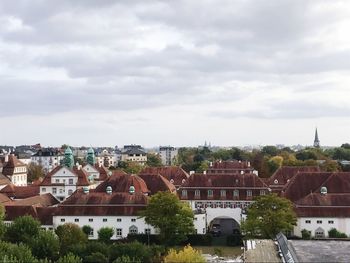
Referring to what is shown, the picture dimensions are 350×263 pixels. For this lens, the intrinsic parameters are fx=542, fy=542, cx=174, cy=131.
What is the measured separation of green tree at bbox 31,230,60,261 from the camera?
36.8 metres

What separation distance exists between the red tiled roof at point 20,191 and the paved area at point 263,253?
1417 inches

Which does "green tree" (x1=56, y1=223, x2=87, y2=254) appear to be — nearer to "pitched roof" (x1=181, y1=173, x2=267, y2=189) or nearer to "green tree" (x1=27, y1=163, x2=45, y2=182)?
"pitched roof" (x1=181, y1=173, x2=267, y2=189)

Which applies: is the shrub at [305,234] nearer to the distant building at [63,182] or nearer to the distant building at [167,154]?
the distant building at [63,182]

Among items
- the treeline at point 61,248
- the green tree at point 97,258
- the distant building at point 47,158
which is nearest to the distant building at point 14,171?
the treeline at point 61,248

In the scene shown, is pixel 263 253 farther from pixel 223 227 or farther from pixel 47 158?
pixel 47 158

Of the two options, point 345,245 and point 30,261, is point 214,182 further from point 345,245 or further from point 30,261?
point 30,261

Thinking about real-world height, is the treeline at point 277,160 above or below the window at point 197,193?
above

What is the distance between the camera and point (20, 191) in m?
67.9

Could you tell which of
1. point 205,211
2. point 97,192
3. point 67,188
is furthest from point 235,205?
point 67,188

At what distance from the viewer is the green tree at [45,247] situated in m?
36.8

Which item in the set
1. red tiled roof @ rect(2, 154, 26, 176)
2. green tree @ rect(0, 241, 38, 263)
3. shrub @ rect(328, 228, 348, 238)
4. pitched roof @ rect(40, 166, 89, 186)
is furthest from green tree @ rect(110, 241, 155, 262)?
red tiled roof @ rect(2, 154, 26, 176)

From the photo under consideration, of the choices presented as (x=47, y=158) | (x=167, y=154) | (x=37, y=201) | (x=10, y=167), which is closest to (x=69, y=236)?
(x=37, y=201)

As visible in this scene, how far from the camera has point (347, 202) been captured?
4838 cm

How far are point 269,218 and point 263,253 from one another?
841 cm
